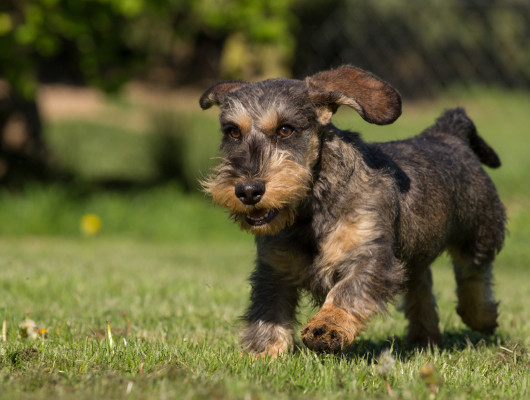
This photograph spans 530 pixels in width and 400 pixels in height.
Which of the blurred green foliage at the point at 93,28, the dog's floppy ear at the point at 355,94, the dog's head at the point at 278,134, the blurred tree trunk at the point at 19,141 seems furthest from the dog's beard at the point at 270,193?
the blurred tree trunk at the point at 19,141

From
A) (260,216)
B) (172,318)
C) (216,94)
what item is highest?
(216,94)

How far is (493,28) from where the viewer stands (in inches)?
1110

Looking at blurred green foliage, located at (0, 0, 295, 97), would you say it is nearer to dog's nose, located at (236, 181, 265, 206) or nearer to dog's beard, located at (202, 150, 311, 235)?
dog's beard, located at (202, 150, 311, 235)

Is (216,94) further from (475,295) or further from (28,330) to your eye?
(475,295)

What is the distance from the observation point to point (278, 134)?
15.5ft

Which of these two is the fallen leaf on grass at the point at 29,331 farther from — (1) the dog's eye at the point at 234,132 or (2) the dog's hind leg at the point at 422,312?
(2) the dog's hind leg at the point at 422,312

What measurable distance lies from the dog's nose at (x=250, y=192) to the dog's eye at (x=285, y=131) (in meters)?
0.48

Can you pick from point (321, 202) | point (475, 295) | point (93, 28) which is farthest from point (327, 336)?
point (93, 28)

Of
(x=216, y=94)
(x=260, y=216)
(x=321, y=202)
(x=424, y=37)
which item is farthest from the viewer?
(x=424, y=37)

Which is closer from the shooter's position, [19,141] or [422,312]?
[422,312]

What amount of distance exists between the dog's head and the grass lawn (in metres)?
0.84

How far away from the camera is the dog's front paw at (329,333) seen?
13.6ft

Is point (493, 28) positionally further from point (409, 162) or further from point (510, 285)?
point (409, 162)

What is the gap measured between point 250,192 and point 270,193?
11 cm
